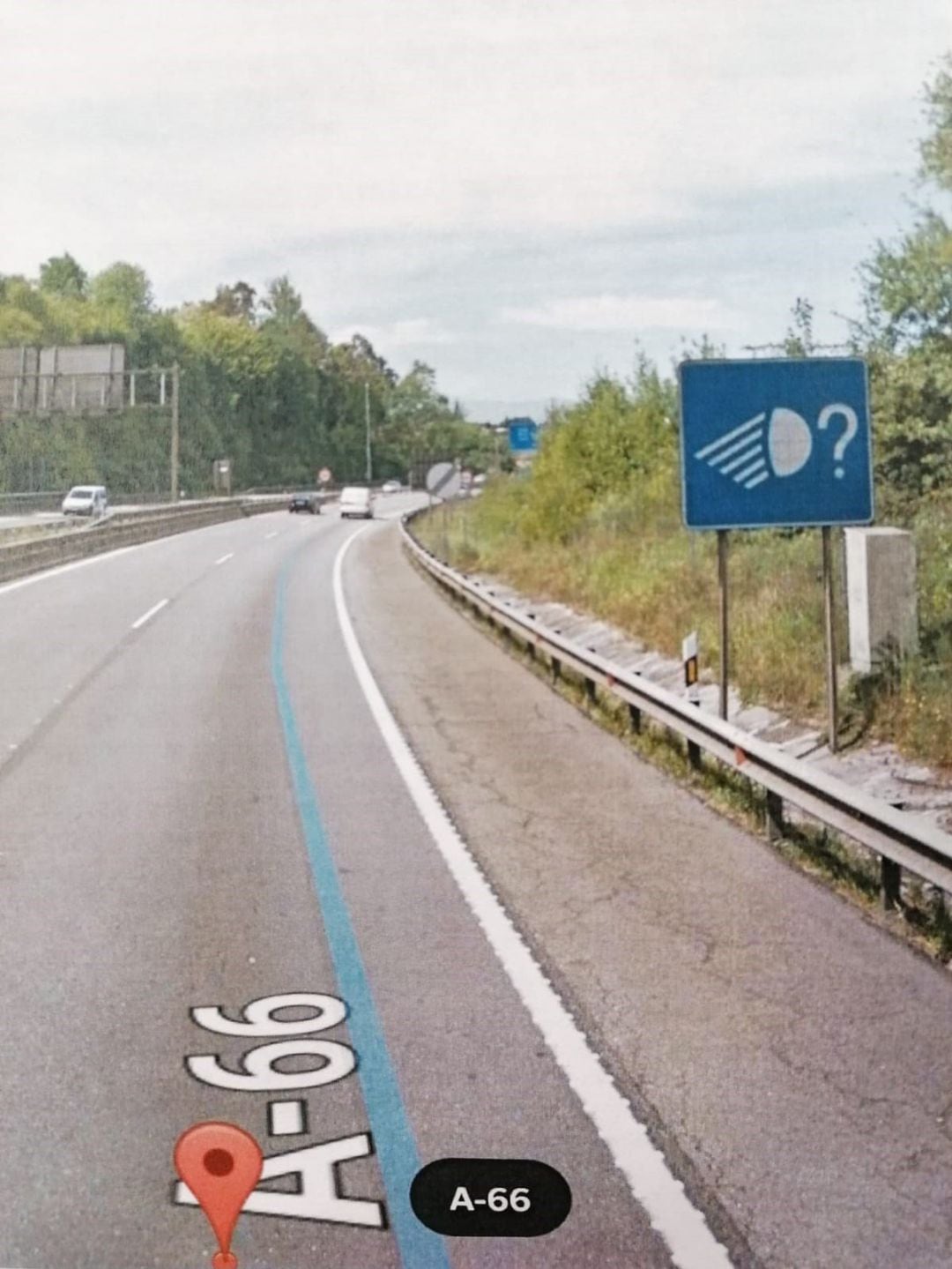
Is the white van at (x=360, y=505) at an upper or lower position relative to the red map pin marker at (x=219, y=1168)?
upper

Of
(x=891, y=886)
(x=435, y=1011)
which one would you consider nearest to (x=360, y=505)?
(x=891, y=886)

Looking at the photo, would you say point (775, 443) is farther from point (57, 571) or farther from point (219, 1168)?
point (57, 571)

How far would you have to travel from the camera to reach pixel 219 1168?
268 centimetres

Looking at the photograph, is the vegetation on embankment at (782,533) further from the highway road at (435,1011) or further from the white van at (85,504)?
the white van at (85,504)

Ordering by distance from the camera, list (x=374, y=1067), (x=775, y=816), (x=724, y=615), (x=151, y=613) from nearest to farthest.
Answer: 1. (x=374, y=1067)
2. (x=775, y=816)
3. (x=724, y=615)
4. (x=151, y=613)

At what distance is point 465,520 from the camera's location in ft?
161

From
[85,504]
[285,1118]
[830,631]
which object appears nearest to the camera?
[285,1118]

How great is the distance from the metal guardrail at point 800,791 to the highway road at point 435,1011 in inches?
13.6

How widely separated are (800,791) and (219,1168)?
253 inches

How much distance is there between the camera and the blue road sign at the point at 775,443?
32.3 feet

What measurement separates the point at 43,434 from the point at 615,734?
661cm

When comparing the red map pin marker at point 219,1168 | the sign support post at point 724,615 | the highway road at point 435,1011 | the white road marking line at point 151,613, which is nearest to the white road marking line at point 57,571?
the white road marking line at point 151,613

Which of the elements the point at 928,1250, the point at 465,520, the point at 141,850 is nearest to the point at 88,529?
the point at 465,520

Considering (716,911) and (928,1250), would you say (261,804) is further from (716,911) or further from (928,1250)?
(928,1250)
